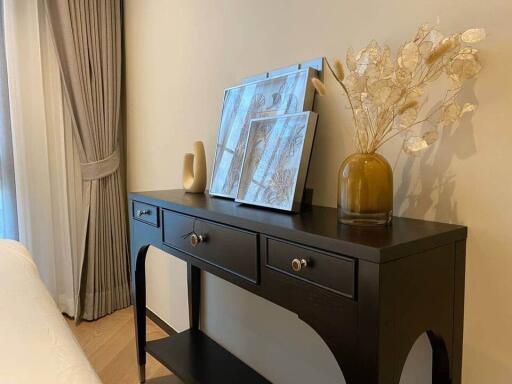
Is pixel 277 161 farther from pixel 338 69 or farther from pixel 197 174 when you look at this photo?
pixel 197 174

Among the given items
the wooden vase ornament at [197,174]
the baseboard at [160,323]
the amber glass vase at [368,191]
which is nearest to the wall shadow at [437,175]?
the amber glass vase at [368,191]

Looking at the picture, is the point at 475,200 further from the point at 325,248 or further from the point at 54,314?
the point at 54,314

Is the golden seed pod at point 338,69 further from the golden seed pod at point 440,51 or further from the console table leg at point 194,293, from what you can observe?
the console table leg at point 194,293

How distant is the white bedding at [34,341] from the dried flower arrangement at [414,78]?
844 millimetres

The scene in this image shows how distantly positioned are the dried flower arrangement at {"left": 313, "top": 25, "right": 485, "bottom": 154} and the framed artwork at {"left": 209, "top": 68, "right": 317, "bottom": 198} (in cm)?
29

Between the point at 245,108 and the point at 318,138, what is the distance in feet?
1.20

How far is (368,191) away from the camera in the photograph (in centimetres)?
102

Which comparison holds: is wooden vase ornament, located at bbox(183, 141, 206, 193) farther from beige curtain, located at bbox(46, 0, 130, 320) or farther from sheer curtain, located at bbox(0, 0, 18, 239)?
sheer curtain, located at bbox(0, 0, 18, 239)

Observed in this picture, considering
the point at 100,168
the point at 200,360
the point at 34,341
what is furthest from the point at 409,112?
the point at 100,168

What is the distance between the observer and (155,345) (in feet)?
6.35

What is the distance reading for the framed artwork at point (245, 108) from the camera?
135cm

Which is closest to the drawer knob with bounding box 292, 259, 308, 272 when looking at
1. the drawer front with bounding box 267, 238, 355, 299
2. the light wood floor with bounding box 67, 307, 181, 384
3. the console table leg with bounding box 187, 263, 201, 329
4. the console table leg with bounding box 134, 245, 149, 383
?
the drawer front with bounding box 267, 238, 355, 299

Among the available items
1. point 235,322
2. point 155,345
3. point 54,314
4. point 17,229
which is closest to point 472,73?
point 54,314

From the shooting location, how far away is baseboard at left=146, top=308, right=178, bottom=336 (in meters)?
2.45
